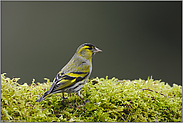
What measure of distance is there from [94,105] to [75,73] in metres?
0.55

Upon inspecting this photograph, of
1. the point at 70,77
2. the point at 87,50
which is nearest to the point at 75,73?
the point at 70,77

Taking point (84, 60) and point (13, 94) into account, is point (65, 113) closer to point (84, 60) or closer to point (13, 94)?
point (13, 94)

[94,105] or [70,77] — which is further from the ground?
[70,77]

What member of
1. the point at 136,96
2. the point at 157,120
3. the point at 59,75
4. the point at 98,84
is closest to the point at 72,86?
the point at 59,75

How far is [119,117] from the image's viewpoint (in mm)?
2221

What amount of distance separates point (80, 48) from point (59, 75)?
1.93 feet

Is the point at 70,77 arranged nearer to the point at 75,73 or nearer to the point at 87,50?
the point at 75,73

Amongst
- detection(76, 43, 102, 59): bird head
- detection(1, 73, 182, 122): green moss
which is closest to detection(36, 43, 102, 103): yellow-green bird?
detection(76, 43, 102, 59): bird head

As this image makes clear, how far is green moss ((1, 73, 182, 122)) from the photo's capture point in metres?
1.99

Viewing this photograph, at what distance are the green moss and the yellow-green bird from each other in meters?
0.13

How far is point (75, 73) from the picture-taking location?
2535 mm

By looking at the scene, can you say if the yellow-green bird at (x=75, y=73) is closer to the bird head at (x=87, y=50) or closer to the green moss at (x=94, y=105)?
the bird head at (x=87, y=50)

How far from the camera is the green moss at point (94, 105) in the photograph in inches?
78.2

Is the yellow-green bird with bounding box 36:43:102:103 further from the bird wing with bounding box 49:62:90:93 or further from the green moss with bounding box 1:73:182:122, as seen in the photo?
the green moss with bounding box 1:73:182:122
